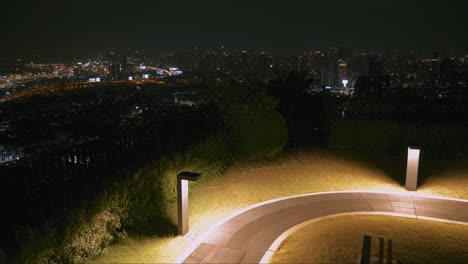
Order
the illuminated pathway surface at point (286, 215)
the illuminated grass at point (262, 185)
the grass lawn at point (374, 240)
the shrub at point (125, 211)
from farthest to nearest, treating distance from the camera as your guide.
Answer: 1. the illuminated grass at point (262, 185)
2. the illuminated pathway surface at point (286, 215)
3. the grass lawn at point (374, 240)
4. the shrub at point (125, 211)

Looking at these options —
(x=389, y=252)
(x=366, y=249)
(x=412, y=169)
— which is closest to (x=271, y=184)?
(x=412, y=169)

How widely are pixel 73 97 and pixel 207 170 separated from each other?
1245cm

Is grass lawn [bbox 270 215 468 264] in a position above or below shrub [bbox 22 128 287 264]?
below

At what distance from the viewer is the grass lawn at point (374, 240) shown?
5.03 m

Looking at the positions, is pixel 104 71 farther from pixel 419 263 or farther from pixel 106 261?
pixel 419 263

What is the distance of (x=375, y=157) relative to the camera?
38.9 feet

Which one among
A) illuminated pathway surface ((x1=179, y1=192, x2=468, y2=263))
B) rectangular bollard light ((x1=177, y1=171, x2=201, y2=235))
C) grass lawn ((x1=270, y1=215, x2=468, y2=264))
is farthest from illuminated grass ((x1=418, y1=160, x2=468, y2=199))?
rectangular bollard light ((x1=177, y1=171, x2=201, y2=235))

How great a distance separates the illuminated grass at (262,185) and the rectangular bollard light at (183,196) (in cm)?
19

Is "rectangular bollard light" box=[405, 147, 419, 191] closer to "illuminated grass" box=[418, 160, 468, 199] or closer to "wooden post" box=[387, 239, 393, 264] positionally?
"illuminated grass" box=[418, 160, 468, 199]

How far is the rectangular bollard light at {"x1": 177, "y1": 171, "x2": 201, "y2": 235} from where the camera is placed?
5.49 m

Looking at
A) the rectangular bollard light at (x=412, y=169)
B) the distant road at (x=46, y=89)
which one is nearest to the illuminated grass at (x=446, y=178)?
the rectangular bollard light at (x=412, y=169)

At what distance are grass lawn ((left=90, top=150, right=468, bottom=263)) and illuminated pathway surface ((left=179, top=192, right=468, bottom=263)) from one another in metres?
0.38

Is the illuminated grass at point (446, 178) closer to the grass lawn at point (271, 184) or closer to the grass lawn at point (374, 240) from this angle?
the grass lawn at point (271, 184)

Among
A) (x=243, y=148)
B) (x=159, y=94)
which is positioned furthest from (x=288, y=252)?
(x=159, y=94)
